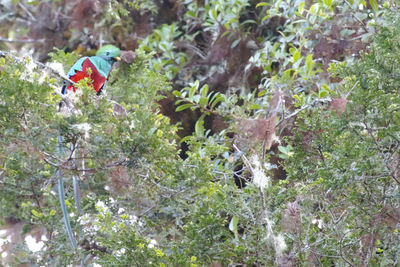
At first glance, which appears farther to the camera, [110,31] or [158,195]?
[110,31]

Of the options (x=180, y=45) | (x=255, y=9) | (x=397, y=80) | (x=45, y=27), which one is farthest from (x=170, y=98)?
(x=397, y=80)

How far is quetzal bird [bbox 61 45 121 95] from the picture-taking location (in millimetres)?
4082

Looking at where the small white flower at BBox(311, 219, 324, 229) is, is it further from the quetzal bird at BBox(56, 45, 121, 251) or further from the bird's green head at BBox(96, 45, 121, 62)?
the bird's green head at BBox(96, 45, 121, 62)

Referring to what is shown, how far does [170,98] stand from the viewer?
452 centimetres

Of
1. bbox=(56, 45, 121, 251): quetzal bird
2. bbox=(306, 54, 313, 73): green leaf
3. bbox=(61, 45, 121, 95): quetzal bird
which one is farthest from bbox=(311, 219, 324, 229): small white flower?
bbox=(61, 45, 121, 95): quetzal bird

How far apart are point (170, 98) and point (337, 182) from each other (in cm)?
222

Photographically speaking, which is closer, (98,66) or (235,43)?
(98,66)

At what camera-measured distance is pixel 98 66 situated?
4.39m

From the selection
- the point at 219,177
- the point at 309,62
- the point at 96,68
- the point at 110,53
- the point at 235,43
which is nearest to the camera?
the point at 219,177

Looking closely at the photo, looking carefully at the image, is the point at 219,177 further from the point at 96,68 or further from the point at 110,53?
the point at 110,53

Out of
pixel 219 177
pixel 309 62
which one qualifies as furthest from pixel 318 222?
pixel 309 62

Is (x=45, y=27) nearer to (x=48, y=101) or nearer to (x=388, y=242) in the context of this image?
(x=48, y=101)

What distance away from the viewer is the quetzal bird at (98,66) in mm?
4082

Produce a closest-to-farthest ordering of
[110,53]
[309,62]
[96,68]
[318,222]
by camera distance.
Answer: [318,222] → [309,62] → [96,68] → [110,53]
